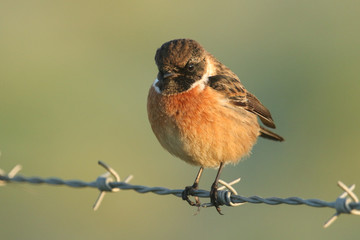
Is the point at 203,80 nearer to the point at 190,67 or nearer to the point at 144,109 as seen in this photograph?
the point at 190,67

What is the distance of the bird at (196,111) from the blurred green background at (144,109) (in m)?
1.70

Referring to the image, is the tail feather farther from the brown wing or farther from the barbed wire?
the barbed wire

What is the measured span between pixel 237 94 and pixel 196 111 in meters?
0.69

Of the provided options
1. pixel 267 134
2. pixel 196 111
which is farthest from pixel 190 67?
pixel 267 134

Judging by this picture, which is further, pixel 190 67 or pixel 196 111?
pixel 190 67

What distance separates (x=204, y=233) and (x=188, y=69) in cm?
301

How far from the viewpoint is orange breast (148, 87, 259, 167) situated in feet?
19.9

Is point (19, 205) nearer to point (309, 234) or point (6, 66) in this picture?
point (309, 234)

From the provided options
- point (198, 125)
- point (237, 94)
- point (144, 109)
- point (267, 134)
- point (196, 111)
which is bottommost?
point (144, 109)

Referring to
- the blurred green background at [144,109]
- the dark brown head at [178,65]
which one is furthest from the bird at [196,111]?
the blurred green background at [144,109]

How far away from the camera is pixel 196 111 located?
609 centimetres

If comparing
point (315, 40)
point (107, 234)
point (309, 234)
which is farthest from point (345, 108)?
point (107, 234)

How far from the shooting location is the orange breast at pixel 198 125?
6.06 meters

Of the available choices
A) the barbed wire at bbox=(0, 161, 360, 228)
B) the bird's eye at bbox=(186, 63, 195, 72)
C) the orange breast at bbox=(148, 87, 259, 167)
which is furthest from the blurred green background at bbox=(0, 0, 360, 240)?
the bird's eye at bbox=(186, 63, 195, 72)
